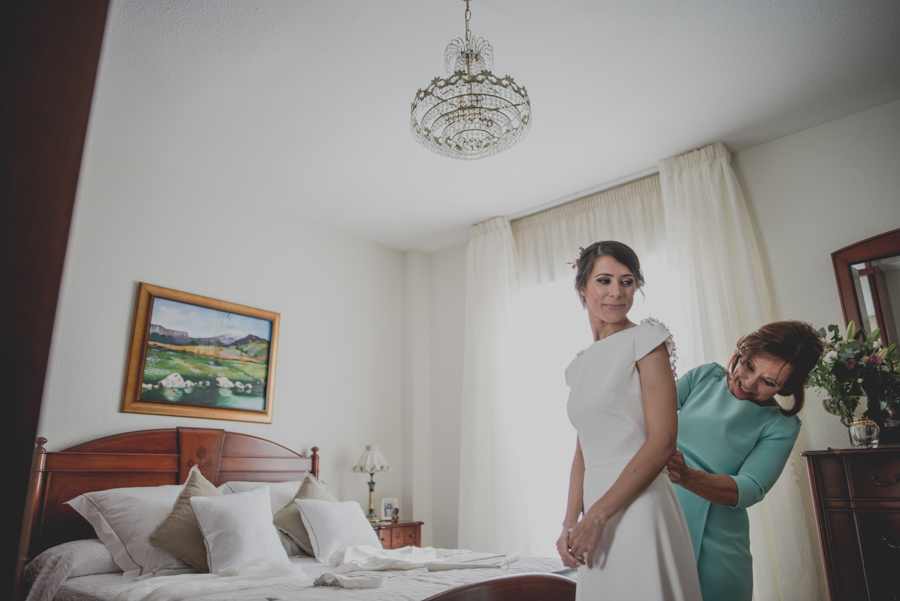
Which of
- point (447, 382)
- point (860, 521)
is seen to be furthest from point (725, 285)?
point (447, 382)

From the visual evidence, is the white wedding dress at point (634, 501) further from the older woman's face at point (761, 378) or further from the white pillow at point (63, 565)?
the white pillow at point (63, 565)

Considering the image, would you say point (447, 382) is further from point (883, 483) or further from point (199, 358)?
point (883, 483)

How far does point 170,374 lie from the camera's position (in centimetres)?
379

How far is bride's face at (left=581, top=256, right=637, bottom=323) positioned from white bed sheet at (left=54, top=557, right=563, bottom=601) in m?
1.33

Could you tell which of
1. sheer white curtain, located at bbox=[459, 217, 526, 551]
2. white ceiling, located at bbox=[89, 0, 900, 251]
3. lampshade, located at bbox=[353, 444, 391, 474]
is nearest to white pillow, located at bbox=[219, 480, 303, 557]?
lampshade, located at bbox=[353, 444, 391, 474]

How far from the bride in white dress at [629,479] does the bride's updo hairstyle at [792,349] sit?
0.60 metres

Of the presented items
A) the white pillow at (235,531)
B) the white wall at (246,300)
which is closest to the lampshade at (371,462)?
the white wall at (246,300)

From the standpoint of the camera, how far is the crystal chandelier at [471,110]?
245 centimetres

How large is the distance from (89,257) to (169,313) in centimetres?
59

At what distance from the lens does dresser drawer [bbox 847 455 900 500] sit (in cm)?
246

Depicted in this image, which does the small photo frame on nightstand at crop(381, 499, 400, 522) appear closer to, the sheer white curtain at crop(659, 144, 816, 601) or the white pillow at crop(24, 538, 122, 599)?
the white pillow at crop(24, 538, 122, 599)

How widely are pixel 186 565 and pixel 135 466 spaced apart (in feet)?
2.98

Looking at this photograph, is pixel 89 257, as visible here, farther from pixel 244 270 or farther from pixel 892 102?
pixel 892 102

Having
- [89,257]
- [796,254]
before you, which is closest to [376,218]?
[89,257]
